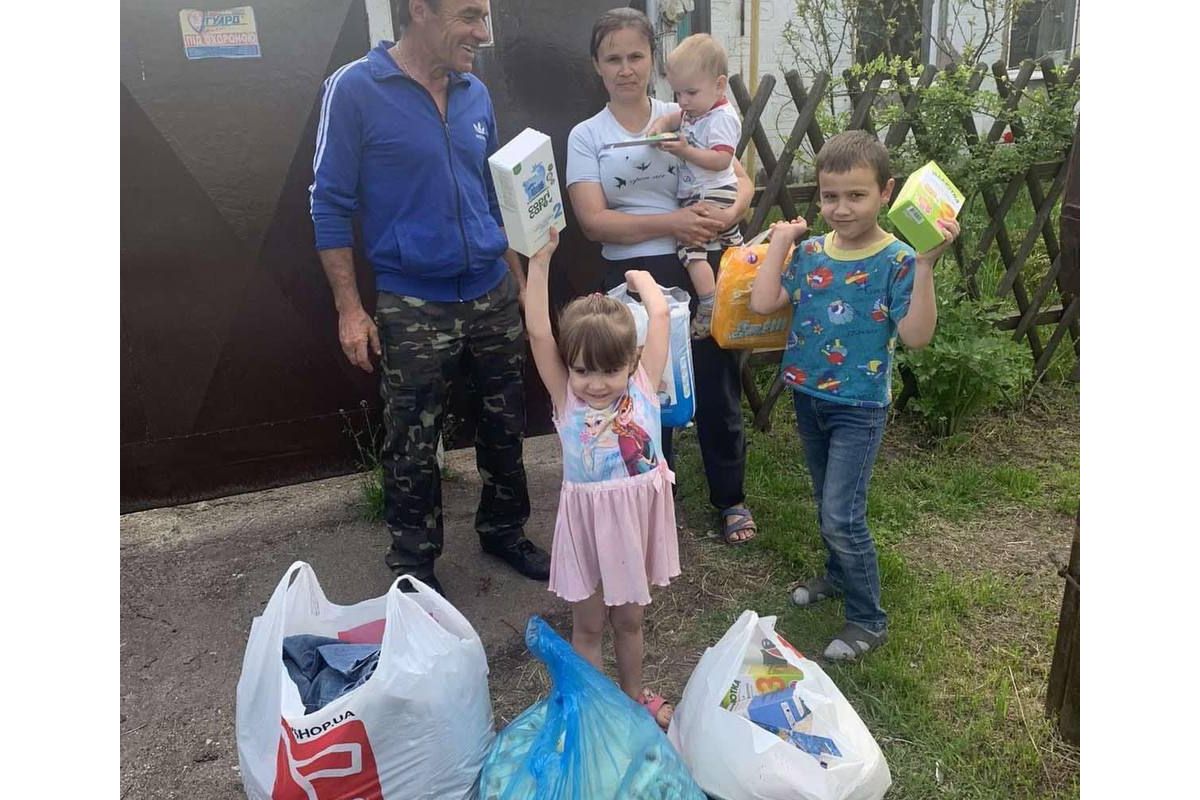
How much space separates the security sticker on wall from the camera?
3.20 metres

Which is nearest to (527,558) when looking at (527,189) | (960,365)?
(527,189)

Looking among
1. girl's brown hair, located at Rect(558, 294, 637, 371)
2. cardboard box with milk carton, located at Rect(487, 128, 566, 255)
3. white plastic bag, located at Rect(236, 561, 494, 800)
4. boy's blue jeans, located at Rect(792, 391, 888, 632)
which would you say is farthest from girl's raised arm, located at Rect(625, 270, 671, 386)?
white plastic bag, located at Rect(236, 561, 494, 800)

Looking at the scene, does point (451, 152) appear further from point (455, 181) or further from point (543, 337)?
point (543, 337)

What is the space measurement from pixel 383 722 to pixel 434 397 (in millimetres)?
1096

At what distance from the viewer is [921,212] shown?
2.17 meters

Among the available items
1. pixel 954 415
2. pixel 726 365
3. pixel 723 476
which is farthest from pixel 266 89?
pixel 954 415

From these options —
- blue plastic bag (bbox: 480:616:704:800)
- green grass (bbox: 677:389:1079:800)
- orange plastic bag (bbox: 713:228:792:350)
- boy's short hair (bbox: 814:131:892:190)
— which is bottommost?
green grass (bbox: 677:389:1079:800)

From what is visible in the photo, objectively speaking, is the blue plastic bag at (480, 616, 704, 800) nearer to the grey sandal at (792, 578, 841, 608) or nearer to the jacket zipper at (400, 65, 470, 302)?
the grey sandal at (792, 578, 841, 608)

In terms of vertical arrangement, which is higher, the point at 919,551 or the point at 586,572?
the point at 586,572

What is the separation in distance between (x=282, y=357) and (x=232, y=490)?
598 mm

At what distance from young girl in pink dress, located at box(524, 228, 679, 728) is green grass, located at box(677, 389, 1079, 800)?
2.54 feet

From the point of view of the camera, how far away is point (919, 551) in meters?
3.23

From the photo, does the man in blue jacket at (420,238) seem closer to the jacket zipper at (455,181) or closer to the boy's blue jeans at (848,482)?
the jacket zipper at (455,181)

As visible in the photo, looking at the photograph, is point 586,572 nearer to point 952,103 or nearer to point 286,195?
point 286,195
